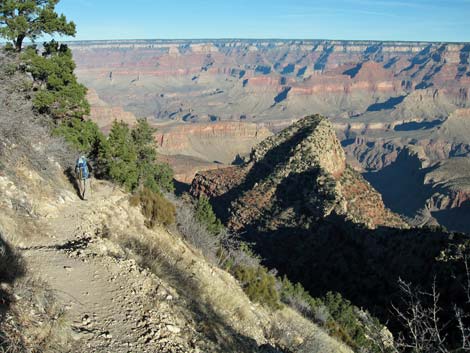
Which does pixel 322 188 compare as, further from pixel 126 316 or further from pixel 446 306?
pixel 126 316

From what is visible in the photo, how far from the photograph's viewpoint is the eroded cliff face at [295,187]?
4488 cm

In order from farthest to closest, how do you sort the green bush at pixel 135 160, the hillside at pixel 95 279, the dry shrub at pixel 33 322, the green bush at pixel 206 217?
the green bush at pixel 206 217
the green bush at pixel 135 160
the hillside at pixel 95 279
the dry shrub at pixel 33 322

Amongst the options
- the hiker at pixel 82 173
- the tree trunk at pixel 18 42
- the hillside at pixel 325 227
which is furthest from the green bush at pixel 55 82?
the hillside at pixel 325 227

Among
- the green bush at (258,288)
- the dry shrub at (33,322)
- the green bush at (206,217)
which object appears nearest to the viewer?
the dry shrub at (33,322)

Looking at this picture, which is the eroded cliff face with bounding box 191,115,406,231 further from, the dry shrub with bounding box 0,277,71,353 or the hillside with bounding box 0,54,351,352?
the dry shrub with bounding box 0,277,71,353

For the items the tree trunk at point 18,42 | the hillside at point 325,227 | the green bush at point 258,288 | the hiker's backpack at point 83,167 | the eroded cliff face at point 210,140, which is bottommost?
the eroded cliff face at point 210,140

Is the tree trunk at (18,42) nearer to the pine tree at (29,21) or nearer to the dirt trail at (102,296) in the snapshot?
the pine tree at (29,21)

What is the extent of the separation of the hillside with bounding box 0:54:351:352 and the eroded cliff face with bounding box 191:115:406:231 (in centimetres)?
2622

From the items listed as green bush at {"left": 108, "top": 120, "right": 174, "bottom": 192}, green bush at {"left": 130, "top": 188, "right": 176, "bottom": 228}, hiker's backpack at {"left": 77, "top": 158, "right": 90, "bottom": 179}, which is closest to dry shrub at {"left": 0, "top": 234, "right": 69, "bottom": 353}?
hiker's backpack at {"left": 77, "top": 158, "right": 90, "bottom": 179}

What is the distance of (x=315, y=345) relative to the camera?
14.7 m

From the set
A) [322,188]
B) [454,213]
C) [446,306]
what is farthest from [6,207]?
[454,213]

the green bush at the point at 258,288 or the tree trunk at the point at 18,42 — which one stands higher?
the tree trunk at the point at 18,42

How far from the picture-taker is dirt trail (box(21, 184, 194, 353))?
28.0ft

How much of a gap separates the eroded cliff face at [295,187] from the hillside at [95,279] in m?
26.2
